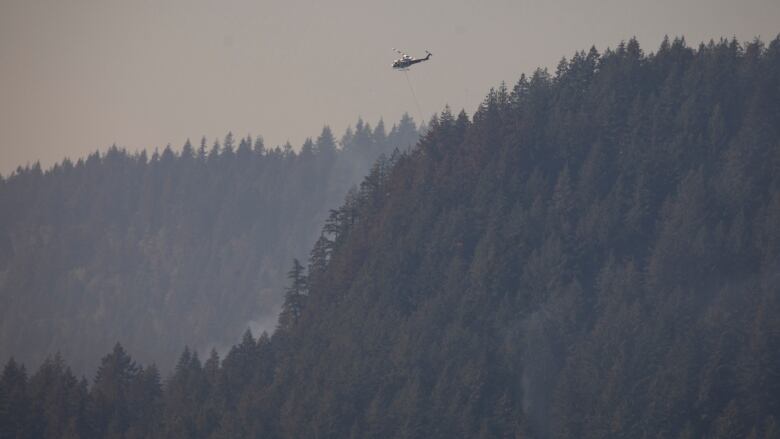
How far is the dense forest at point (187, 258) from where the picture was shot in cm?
17088

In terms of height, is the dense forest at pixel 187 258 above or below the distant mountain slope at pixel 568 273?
above

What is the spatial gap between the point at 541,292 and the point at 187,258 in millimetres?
83211

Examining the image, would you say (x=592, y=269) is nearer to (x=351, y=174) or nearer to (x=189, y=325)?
(x=189, y=325)

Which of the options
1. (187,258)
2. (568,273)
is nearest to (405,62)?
(568,273)

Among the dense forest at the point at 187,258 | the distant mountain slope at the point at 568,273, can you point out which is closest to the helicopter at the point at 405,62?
the distant mountain slope at the point at 568,273

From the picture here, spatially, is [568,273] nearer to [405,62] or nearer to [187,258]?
[405,62]

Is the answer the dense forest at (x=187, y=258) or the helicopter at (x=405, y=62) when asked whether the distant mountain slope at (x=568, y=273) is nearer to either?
the helicopter at (x=405, y=62)

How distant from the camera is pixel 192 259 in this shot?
184m

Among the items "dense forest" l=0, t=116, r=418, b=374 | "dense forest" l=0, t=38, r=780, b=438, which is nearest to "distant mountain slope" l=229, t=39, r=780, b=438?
"dense forest" l=0, t=38, r=780, b=438

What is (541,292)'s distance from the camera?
106188mm

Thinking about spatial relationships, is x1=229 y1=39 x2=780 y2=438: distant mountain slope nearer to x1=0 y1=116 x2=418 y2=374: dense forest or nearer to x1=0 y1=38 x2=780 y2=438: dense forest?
x1=0 y1=38 x2=780 y2=438: dense forest

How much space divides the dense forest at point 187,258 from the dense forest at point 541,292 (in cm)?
4334

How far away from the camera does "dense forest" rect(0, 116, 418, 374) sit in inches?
6727

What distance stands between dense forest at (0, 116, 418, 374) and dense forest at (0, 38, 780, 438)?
43.3 m
